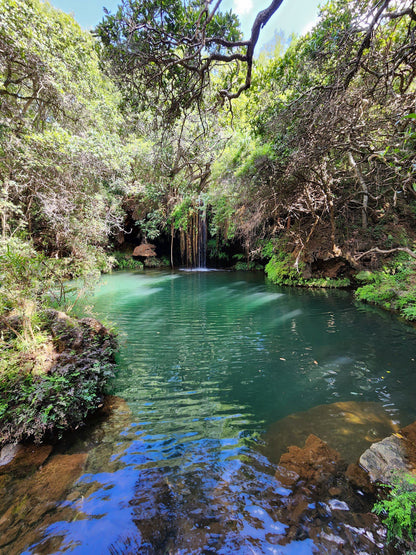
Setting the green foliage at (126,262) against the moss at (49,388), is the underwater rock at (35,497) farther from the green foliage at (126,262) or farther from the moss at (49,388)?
the green foliage at (126,262)

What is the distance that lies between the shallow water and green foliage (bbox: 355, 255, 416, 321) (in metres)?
1.03

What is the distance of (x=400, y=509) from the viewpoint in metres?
1.68

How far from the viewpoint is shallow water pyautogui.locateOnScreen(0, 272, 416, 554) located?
1724 millimetres

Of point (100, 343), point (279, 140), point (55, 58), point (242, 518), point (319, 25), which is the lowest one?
point (242, 518)

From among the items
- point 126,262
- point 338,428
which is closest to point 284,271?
point 338,428

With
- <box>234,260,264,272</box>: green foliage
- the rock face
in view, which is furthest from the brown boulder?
the rock face

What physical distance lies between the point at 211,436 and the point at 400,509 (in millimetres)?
1641

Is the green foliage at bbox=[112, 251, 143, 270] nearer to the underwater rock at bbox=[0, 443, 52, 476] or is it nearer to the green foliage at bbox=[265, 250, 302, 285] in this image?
the green foliage at bbox=[265, 250, 302, 285]

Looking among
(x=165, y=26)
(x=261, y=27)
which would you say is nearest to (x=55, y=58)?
(x=165, y=26)

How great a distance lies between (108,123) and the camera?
31.7 feet

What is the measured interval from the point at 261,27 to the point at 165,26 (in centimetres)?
156

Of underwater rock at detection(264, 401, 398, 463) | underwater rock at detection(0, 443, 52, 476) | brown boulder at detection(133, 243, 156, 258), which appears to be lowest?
underwater rock at detection(264, 401, 398, 463)

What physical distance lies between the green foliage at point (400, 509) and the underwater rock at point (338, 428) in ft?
1.59

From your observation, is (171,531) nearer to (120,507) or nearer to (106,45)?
(120,507)
